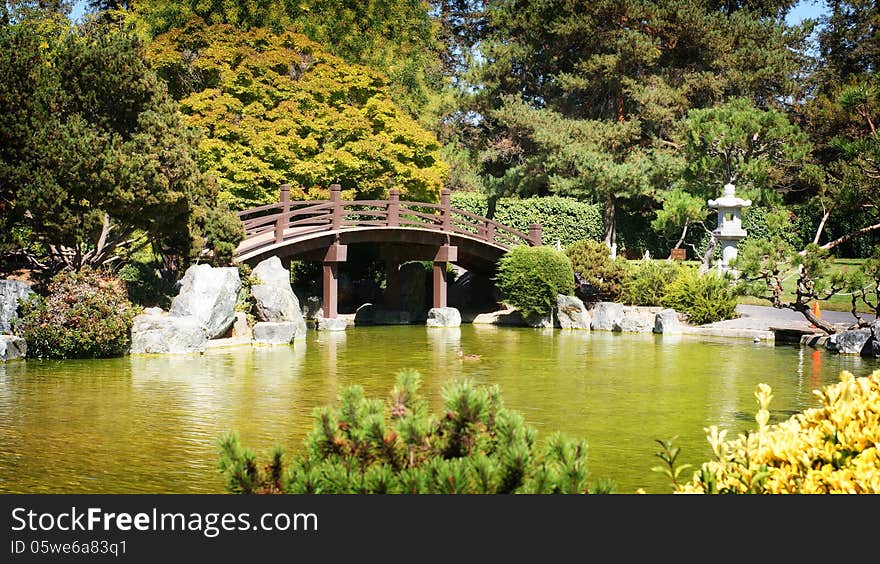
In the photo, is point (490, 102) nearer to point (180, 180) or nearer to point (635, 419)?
point (180, 180)

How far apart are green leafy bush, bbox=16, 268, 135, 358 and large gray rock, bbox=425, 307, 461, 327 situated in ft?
30.8

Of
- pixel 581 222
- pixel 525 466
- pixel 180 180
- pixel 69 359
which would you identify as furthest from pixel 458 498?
pixel 581 222

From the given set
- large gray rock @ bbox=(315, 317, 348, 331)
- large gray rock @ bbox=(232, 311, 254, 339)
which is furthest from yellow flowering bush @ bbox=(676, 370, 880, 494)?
large gray rock @ bbox=(315, 317, 348, 331)

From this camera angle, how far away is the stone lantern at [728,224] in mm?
23938

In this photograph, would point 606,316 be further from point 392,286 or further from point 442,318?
point 392,286

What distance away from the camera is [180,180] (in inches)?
644

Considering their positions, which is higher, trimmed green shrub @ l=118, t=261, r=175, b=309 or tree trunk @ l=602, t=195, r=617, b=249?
tree trunk @ l=602, t=195, r=617, b=249

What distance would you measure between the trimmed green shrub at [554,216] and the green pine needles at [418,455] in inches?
1068

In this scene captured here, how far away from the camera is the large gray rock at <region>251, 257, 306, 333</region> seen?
740 inches

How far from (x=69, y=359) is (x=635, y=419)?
8.74 metres

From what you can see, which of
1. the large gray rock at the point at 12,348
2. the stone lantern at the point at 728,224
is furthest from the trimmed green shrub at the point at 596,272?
the large gray rock at the point at 12,348

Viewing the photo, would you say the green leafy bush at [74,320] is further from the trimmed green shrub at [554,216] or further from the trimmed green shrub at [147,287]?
the trimmed green shrub at [554,216]

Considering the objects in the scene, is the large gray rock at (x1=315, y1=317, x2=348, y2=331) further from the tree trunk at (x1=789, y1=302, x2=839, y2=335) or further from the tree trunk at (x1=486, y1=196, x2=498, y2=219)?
the tree trunk at (x1=486, y1=196, x2=498, y2=219)

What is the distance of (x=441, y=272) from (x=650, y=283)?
494 centimetres
